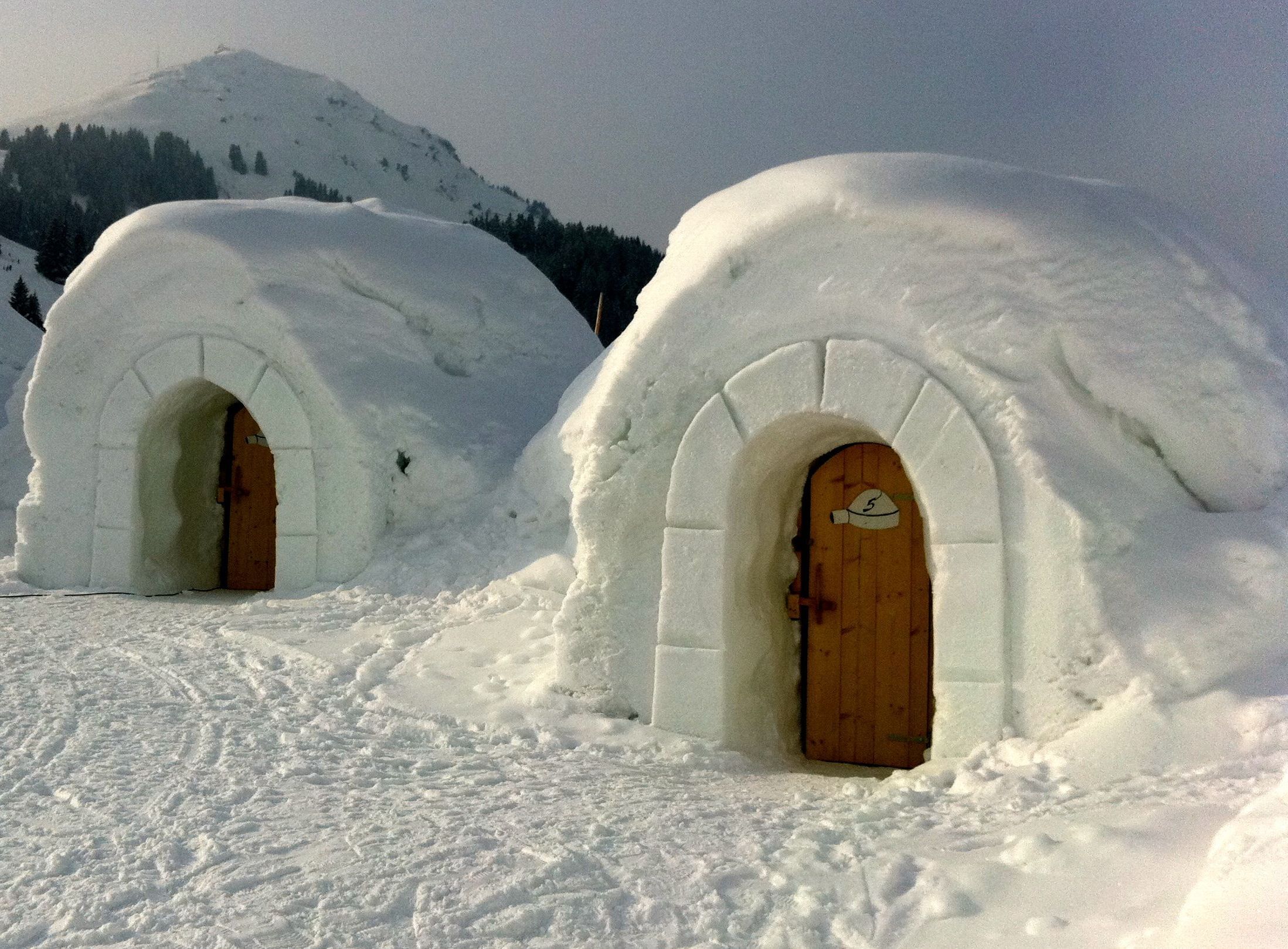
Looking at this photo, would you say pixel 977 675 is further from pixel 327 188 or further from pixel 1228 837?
pixel 327 188

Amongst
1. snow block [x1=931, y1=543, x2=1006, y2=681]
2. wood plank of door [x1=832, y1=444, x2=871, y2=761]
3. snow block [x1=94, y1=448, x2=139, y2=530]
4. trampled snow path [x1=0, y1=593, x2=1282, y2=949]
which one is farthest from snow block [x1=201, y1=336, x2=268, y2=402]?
snow block [x1=931, y1=543, x2=1006, y2=681]

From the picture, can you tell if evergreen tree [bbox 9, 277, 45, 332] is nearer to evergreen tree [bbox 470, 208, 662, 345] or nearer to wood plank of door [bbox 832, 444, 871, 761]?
evergreen tree [bbox 470, 208, 662, 345]

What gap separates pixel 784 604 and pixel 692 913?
251 centimetres

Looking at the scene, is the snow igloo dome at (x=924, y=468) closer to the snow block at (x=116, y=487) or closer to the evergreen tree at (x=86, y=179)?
the snow block at (x=116, y=487)

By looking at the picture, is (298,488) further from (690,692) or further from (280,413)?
(690,692)

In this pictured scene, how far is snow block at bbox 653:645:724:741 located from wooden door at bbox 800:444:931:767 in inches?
27.9

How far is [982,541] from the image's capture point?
13.9 feet

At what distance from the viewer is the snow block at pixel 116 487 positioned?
28.7 ft

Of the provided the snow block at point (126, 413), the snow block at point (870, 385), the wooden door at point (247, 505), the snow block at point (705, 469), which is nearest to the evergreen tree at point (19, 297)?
the wooden door at point (247, 505)

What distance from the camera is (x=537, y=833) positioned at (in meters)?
3.63

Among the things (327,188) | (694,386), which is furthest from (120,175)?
(694,386)

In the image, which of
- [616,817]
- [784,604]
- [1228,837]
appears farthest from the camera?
[784,604]

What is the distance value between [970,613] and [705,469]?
132 centimetres

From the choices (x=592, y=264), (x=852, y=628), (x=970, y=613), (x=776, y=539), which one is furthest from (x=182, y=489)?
(x=592, y=264)
